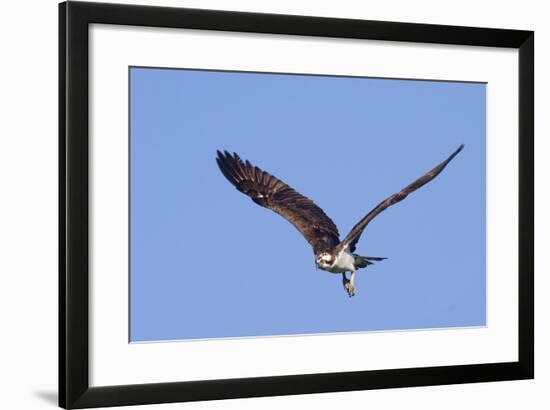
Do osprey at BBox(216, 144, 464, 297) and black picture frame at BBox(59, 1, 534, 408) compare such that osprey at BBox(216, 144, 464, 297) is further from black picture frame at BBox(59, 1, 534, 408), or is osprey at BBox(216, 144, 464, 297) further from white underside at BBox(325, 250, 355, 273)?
black picture frame at BBox(59, 1, 534, 408)

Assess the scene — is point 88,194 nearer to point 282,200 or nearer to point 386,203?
point 282,200

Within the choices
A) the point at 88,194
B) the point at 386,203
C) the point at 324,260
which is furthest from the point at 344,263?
the point at 88,194

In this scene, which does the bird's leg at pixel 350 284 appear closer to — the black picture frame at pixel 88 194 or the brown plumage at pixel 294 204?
the brown plumage at pixel 294 204

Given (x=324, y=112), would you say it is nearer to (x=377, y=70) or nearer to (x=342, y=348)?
(x=377, y=70)

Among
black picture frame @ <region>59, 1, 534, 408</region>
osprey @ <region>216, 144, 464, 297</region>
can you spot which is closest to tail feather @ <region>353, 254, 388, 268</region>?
osprey @ <region>216, 144, 464, 297</region>

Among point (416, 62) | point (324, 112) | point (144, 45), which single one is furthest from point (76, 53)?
point (416, 62)

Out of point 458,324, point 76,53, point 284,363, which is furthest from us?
point 458,324
